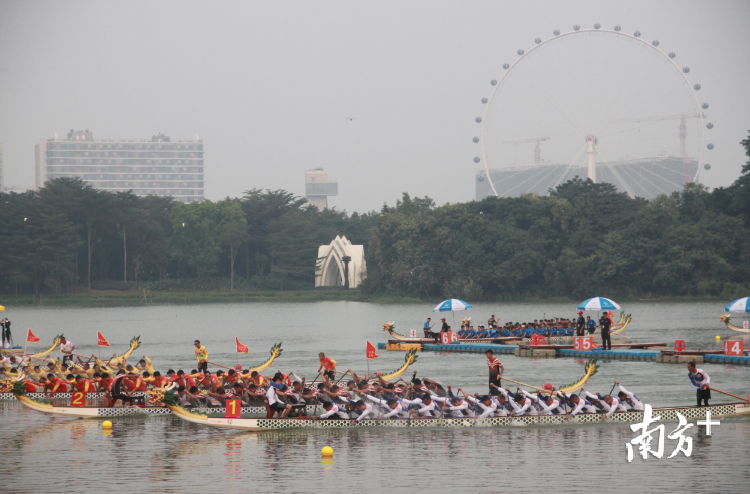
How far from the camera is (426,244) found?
3605 inches

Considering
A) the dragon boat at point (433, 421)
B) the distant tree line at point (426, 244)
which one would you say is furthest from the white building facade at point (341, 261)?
the dragon boat at point (433, 421)

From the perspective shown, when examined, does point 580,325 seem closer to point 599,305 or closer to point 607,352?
point 599,305

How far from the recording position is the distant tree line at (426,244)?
3123 inches

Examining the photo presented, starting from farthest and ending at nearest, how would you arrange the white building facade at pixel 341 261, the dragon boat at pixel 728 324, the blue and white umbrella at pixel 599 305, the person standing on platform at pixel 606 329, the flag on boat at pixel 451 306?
the white building facade at pixel 341 261
the flag on boat at pixel 451 306
the dragon boat at pixel 728 324
the blue and white umbrella at pixel 599 305
the person standing on platform at pixel 606 329

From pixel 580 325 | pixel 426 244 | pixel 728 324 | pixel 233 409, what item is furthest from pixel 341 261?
pixel 233 409

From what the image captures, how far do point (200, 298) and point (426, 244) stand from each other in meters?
27.9

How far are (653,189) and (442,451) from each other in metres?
90.9

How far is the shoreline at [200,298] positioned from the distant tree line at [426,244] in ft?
3.77

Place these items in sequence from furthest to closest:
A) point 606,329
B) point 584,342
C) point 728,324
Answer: point 728,324 < point 584,342 < point 606,329

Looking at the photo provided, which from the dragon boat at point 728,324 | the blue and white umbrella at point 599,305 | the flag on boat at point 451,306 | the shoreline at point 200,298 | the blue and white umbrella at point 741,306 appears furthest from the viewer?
the shoreline at point 200,298

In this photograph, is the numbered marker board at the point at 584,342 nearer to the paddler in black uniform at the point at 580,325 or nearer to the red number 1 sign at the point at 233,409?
the paddler in black uniform at the point at 580,325

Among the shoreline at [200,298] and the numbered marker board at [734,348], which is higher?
the shoreline at [200,298]

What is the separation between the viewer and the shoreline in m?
89.9

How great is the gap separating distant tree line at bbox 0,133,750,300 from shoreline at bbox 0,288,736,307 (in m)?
1.15
